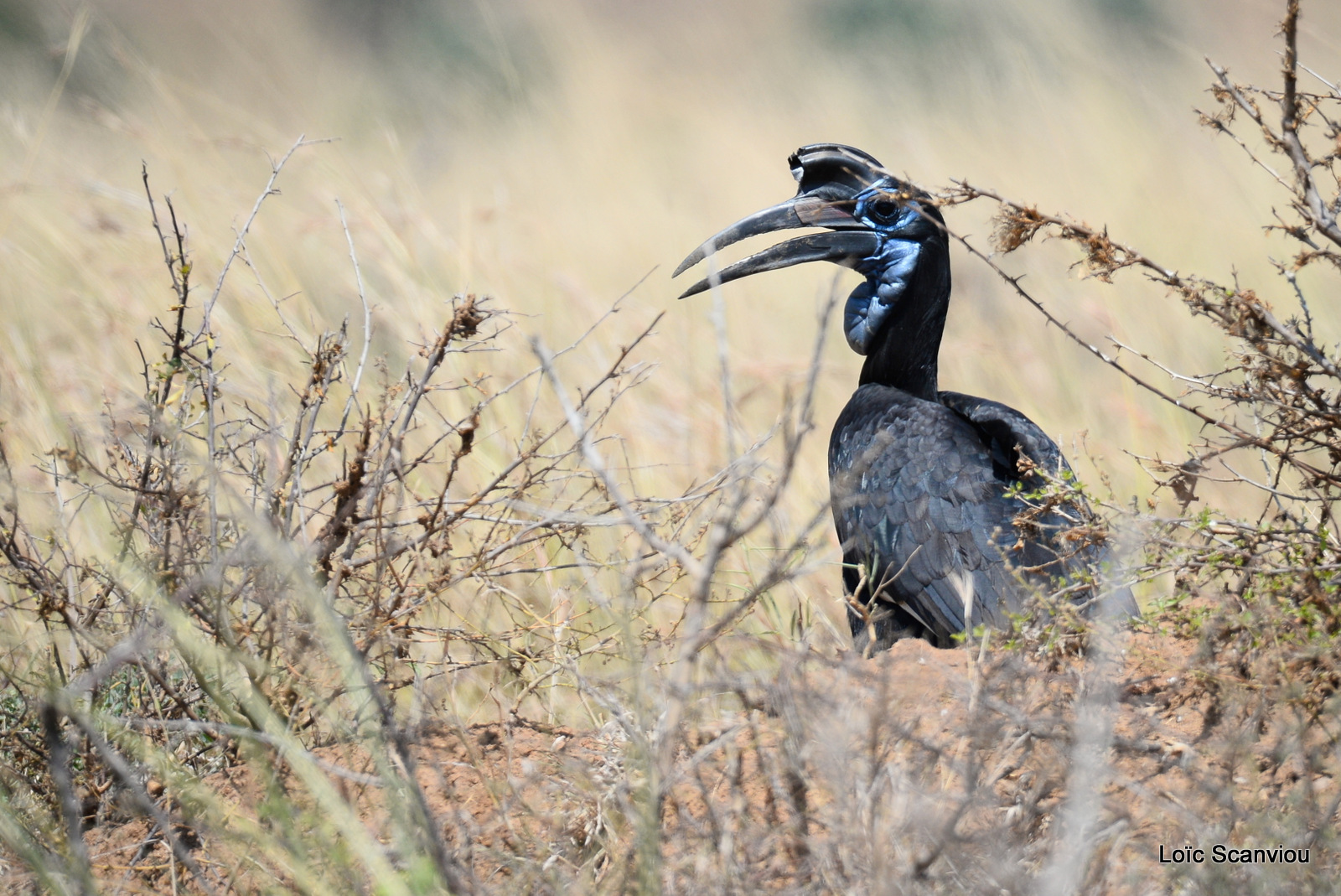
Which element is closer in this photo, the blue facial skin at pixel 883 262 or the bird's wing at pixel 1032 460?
the bird's wing at pixel 1032 460

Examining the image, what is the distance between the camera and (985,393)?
6.02 metres

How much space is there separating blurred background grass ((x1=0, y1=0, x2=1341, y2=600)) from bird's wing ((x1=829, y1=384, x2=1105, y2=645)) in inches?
13.3

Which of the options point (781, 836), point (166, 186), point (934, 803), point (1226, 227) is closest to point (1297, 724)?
point (934, 803)

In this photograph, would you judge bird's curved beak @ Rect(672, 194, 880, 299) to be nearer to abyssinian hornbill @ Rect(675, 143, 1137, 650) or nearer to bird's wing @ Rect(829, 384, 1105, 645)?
abyssinian hornbill @ Rect(675, 143, 1137, 650)

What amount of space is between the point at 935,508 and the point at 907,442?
26cm

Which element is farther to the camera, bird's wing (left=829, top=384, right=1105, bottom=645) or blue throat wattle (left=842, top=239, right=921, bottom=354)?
blue throat wattle (left=842, top=239, right=921, bottom=354)

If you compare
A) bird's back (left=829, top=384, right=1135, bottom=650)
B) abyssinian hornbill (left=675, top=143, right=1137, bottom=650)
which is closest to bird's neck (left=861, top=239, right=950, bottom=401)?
abyssinian hornbill (left=675, top=143, right=1137, bottom=650)

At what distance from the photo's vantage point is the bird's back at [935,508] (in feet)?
10.2

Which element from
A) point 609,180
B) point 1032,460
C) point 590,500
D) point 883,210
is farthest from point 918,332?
point 609,180

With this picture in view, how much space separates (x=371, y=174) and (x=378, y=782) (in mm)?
6941

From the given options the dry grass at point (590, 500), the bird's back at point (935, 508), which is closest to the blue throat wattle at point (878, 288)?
the bird's back at point (935, 508)

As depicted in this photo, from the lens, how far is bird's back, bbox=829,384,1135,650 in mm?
3113

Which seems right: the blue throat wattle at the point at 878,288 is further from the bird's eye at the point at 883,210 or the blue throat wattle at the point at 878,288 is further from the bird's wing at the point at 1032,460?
the bird's wing at the point at 1032,460

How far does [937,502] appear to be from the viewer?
330 cm
